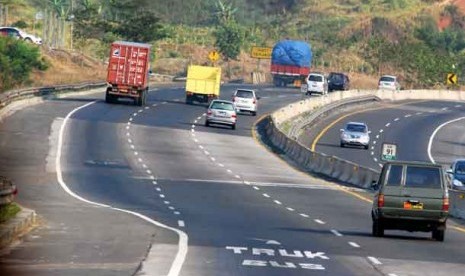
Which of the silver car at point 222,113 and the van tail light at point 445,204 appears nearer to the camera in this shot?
the van tail light at point 445,204

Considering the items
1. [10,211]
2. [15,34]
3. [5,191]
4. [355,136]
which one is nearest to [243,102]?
[355,136]

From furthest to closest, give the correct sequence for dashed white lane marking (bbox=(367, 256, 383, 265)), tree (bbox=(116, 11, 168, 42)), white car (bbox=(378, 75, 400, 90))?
1. tree (bbox=(116, 11, 168, 42))
2. white car (bbox=(378, 75, 400, 90))
3. dashed white lane marking (bbox=(367, 256, 383, 265))

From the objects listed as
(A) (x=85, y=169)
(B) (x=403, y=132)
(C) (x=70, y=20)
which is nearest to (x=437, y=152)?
(B) (x=403, y=132)

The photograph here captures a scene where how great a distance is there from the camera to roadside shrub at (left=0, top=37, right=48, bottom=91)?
4065 inches

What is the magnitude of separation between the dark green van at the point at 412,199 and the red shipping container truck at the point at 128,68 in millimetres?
54153

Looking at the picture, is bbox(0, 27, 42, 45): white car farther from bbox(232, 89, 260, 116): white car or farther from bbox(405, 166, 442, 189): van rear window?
bbox(405, 166, 442, 189): van rear window

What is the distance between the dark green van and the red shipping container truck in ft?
178

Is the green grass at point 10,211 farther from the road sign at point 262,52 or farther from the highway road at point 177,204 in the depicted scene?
the road sign at point 262,52

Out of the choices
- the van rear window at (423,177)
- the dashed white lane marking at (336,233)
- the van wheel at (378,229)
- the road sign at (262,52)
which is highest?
A: the van rear window at (423,177)

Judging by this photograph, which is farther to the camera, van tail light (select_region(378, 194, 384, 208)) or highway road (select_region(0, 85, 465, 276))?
van tail light (select_region(378, 194, 384, 208))

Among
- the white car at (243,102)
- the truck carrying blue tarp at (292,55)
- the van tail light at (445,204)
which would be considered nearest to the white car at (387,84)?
the truck carrying blue tarp at (292,55)

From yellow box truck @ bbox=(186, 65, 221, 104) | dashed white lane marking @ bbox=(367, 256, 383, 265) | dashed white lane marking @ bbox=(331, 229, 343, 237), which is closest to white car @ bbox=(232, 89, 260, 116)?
yellow box truck @ bbox=(186, 65, 221, 104)

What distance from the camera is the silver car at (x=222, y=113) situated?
77.6 meters

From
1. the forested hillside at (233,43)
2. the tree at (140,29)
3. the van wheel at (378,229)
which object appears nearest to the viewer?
the van wheel at (378,229)
